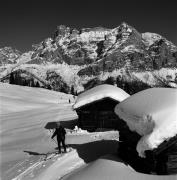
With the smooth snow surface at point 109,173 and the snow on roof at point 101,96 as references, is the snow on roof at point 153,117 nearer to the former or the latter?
the smooth snow surface at point 109,173

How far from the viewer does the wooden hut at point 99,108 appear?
3034 centimetres

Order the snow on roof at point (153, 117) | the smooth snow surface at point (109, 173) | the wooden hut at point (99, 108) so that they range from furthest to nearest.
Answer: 1. the wooden hut at point (99, 108)
2. the smooth snow surface at point (109, 173)
3. the snow on roof at point (153, 117)

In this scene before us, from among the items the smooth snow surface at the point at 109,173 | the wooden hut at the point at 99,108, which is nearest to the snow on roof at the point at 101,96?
the wooden hut at the point at 99,108

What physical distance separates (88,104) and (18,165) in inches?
441

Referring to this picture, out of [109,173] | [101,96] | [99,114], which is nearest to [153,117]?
[109,173]

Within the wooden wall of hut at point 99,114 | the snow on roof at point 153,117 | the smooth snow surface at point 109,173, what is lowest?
the smooth snow surface at point 109,173

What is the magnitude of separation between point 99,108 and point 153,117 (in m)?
16.6

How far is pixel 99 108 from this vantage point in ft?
102

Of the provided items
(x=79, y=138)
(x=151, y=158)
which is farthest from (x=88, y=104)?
(x=151, y=158)

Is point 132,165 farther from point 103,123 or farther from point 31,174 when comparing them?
point 103,123

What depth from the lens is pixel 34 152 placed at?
937 inches

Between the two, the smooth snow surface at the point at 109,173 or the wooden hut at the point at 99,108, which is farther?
the wooden hut at the point at 99,108

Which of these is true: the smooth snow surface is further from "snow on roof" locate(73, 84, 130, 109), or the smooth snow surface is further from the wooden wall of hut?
the wooden wall of hut

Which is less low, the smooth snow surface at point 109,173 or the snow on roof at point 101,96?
the snow on roof at point 101,96
